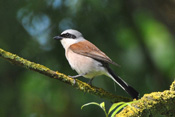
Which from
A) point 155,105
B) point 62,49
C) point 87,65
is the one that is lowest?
point 155,105

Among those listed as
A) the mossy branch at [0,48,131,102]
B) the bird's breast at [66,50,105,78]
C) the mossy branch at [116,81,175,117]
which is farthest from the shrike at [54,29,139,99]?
the mossy branch at [116,81,175,117]

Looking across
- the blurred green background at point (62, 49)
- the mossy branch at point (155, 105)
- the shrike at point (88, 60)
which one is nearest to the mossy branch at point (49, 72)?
the shrike at point (88, 60)

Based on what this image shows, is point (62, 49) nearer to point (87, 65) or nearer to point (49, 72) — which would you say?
point (87, 65)

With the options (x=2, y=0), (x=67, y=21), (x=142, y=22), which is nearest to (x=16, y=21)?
(x=2, y=0)

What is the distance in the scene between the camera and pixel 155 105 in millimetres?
2096

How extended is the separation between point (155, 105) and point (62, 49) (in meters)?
2.60

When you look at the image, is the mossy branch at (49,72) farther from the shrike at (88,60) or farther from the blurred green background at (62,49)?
the blurred green background at (62,49)

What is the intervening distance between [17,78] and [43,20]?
1.04 metres

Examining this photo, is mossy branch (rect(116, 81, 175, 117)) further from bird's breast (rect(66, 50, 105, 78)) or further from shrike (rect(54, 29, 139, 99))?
bird's breast (rect(66, 50, 105, 78))

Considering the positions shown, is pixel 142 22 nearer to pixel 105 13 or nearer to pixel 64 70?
pixel 105 13

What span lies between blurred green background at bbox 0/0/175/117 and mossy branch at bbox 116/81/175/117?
213cm

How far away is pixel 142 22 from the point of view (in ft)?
15.9

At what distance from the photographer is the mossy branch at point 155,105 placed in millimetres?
2016

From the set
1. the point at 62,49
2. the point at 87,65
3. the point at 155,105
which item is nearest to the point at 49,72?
the point at 155,105
